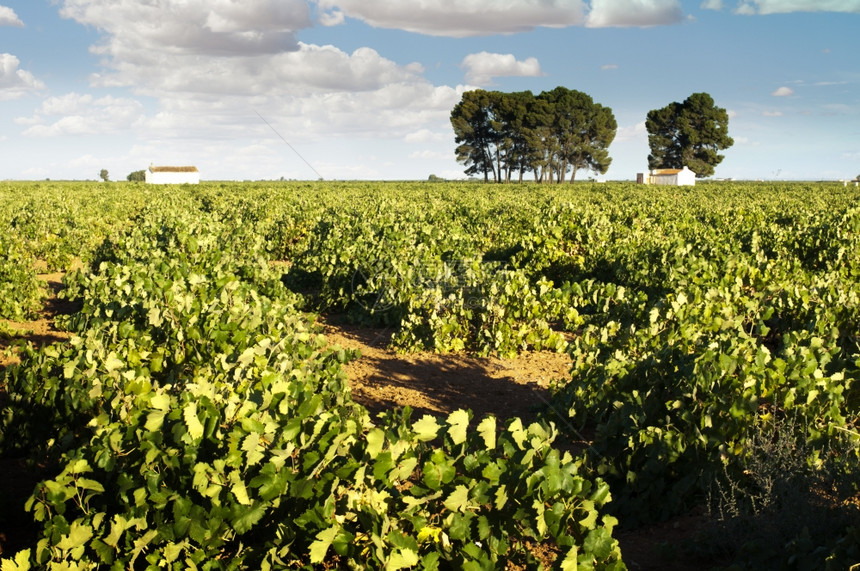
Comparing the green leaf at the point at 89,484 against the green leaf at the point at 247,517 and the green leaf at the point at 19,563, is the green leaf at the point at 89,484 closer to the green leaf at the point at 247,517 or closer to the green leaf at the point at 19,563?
the green leaf at the point at 19,563

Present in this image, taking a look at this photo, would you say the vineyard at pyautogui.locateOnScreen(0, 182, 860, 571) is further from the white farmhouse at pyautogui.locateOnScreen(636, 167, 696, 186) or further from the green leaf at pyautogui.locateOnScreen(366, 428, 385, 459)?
the white farmhouse at pyautogui.locateOnScreen(636, 167, 696, 186)

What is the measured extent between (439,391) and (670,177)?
8097 centimetres

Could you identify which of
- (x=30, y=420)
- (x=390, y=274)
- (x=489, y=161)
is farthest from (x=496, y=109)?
(x=30, y=420)

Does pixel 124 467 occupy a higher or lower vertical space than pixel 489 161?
lower

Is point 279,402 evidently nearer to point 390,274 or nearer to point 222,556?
point 222,556

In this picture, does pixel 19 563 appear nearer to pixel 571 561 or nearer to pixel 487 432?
pixel 487 432

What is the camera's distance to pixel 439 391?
7.79 m

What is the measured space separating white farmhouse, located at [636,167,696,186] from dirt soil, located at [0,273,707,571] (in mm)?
75911

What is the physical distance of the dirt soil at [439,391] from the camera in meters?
4.47

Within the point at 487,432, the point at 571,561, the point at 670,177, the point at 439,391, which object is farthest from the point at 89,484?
the point at 670,177

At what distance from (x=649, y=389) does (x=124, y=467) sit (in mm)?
3554

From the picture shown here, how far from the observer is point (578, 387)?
20.2ft

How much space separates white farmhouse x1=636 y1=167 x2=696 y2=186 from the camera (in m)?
81.6

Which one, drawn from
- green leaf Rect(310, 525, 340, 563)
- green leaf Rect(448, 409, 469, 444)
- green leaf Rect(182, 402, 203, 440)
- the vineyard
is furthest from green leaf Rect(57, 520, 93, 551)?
green leaf Rect(448, 409, 469, 444)
